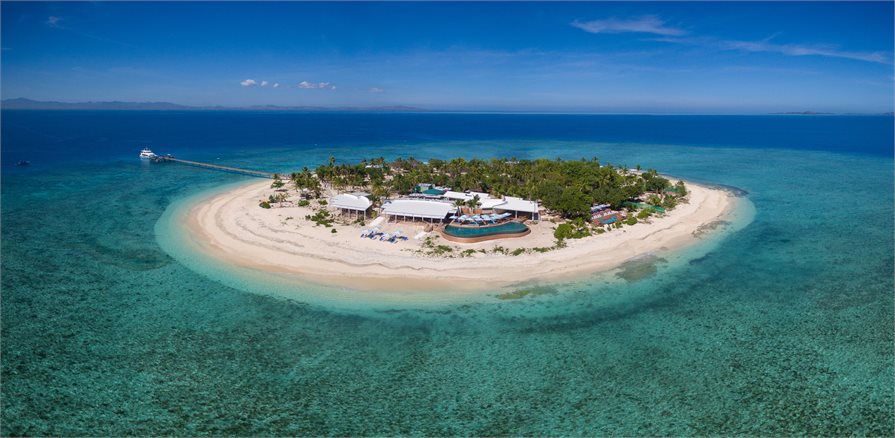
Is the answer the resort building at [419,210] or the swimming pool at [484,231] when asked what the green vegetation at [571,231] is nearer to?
the swimming pool at [484,231]

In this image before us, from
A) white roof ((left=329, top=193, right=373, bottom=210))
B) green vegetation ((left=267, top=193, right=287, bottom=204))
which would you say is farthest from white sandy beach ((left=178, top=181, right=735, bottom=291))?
green vegetation ((left=267, top=193, right=287, bottom=204))

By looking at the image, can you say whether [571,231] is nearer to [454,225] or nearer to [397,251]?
[454,225]

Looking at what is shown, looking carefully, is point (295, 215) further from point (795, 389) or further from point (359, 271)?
point (795, 389)

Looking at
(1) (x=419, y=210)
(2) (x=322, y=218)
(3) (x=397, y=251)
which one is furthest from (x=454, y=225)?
(2) (x=322, y=218)

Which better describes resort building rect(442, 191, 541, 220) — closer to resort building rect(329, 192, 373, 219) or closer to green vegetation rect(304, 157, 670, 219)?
green vegetation rect(304, 157, 670, 219)

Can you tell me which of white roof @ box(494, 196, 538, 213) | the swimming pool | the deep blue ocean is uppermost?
white roof @ box(494, 196, 538, 213)

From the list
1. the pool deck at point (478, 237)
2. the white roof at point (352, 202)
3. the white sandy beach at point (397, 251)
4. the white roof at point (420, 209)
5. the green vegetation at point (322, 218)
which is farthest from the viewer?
the white roof at point (352, 202)

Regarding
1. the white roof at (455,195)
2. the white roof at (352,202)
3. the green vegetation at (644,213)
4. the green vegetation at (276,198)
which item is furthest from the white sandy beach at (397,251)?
the white roof at (455,195)
